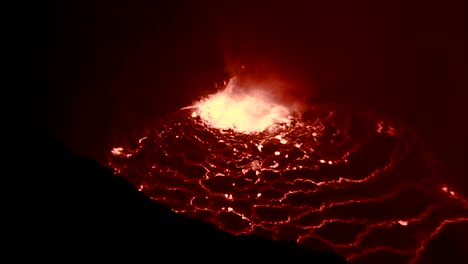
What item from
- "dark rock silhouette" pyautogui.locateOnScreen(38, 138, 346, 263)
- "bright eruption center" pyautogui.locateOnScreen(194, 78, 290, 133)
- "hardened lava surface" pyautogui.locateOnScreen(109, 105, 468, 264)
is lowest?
"dark rock silhouette" pyautogui.locateOnScreen(38, 138, 346, 263)

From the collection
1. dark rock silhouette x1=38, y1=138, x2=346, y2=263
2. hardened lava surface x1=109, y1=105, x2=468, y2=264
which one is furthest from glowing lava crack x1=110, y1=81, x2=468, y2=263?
dark rock silhouette x1=38, y1=138, x2=346, y2=263

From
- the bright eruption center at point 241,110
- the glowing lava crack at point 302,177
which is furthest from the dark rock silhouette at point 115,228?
the bright eruption center at point 241,110

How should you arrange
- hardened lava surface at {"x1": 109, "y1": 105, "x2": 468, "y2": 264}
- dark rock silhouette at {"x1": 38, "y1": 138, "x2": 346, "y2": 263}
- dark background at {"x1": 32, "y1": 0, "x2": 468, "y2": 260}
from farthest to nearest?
dark background at {"x1": 32, "y1": 0, "x2": 468, "y2": 260} < hardened lava surface at {"x1": 109, "y1": 105, "x2": 468, "y2": 264} < dark rock silhouette at {"x1": 38, "y1": 138, "x2": 346, "y2": 263}

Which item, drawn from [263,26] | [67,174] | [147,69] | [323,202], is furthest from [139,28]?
[67,174]

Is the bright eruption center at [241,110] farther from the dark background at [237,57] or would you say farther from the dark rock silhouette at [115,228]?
the dark rock silhouette at [115,228]

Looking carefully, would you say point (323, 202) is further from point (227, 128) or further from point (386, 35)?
point (386, 35)

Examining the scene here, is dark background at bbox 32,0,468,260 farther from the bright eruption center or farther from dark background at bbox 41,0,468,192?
the bright eruption center

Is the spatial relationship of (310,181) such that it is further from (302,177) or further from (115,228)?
(115,228)
